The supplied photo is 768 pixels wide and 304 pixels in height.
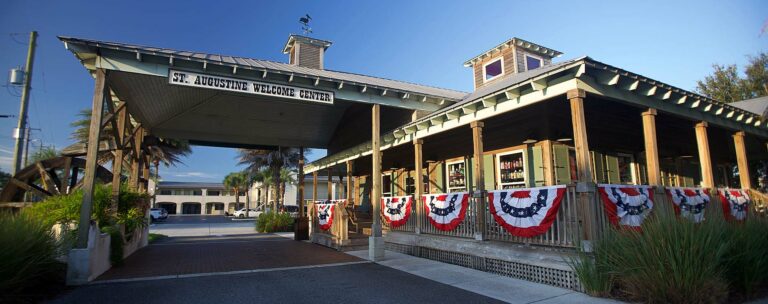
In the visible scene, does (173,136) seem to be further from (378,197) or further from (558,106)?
(558,106)

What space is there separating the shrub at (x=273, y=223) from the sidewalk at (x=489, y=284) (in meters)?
11.9

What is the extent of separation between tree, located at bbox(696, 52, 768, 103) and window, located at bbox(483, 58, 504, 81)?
63.8 feet

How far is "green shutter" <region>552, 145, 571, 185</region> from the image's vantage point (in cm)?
960

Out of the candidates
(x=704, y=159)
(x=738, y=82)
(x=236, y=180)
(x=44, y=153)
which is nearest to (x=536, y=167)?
(x=704, y=159)

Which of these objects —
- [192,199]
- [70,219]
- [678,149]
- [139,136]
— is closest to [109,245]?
[70,219]

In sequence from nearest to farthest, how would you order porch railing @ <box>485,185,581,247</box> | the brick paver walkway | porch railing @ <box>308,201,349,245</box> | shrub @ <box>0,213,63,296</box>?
1. shrub @ <box>0,213,63,296</box>
2. porch railing @ <box>485,185,581,247</box>
3. the brick paver walkway
4. porch railing @ <box>308,201,349,245</box>

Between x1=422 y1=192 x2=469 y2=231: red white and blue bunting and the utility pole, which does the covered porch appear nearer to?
x1=422 y1=192 x2=469 y2=231: red white and blue bunting

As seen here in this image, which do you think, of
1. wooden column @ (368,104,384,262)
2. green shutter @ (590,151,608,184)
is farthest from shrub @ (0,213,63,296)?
green shutter @ (590,151,608,184)

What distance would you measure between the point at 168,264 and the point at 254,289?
3.87 meters

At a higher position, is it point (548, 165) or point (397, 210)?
point (548, 165)

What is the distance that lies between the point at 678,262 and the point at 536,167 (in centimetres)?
511

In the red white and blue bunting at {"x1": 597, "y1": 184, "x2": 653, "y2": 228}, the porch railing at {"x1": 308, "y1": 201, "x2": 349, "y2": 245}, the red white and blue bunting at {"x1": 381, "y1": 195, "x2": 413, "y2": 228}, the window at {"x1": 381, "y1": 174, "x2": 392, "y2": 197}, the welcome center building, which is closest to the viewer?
the red white and blue bunting at {"x1": 597, "y1": 184, "x2": 653, "y2": 228}

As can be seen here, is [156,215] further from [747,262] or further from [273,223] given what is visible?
[747,262]

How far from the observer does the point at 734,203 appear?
915 centimetres
